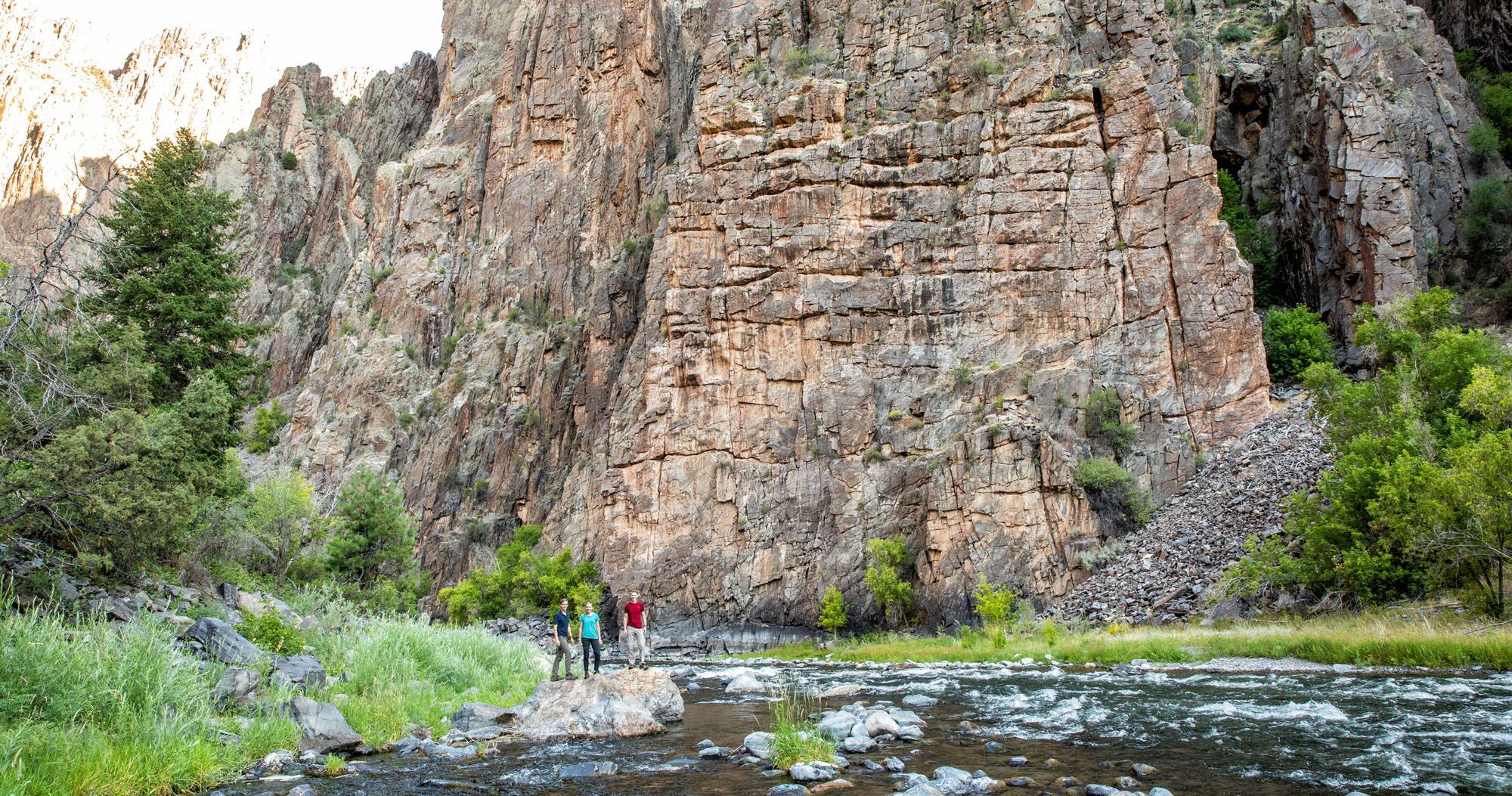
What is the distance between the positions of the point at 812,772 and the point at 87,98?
154184 mm

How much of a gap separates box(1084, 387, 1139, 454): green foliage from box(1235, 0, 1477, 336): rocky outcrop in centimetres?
1808

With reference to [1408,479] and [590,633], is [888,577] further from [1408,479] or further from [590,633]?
[590,633]

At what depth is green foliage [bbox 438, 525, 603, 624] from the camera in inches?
2247

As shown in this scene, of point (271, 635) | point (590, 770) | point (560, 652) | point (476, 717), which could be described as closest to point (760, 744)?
point (590, 770)

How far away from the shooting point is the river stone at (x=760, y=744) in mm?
13578

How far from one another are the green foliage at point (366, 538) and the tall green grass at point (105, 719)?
2850cm

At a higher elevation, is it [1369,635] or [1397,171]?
[1397,171]

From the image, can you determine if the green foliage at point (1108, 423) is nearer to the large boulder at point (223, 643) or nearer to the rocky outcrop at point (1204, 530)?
the rocky outcrop at point (1204, 530)

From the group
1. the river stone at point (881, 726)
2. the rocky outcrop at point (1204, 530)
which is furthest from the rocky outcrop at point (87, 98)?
the river stone at point (881, 726)

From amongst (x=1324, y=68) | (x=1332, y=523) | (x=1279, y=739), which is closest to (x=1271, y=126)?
(x=1324, y=68)

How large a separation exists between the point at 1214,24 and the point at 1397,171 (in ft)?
103

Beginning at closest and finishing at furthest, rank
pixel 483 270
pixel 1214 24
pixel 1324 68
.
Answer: pixel 1324 68 < pixel 1214 24 < pixel 483 270

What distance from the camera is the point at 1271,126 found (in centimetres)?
6538

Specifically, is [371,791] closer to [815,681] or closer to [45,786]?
[45,786]
